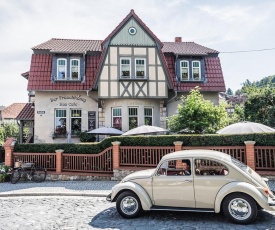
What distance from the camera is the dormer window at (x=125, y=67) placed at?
18531mm

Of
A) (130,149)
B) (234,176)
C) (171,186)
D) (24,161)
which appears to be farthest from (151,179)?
(24,161)

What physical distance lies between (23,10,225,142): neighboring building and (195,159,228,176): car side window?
11.9m

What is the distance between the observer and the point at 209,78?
20.3 m

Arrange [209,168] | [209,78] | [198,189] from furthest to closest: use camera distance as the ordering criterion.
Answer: [209,78]
[209,168]
[198,189]

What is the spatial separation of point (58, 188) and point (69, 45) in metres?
13.0

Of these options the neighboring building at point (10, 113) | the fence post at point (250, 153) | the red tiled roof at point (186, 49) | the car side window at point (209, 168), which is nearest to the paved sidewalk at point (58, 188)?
the car side window at point (209, 168)

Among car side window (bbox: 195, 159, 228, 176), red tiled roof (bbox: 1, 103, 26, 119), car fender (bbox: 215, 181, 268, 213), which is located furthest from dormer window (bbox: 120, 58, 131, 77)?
red tiled roof (bbox: 1, 103, 26, 119)

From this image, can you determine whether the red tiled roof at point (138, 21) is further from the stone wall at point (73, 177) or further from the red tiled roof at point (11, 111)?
the red tiled roof at point (11, 111)

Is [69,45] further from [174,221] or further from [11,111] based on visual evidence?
[11,111]

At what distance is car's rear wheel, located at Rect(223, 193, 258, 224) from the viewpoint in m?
6.12

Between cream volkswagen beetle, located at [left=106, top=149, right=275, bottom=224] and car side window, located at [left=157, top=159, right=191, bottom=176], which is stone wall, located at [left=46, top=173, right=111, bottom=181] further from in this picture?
car side window, located at [left=157, top=159, right=191, bottom=176]

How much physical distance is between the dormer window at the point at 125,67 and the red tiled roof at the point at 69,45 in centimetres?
318

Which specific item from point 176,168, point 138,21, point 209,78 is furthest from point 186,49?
point 176,168

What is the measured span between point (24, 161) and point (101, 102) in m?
6.92
